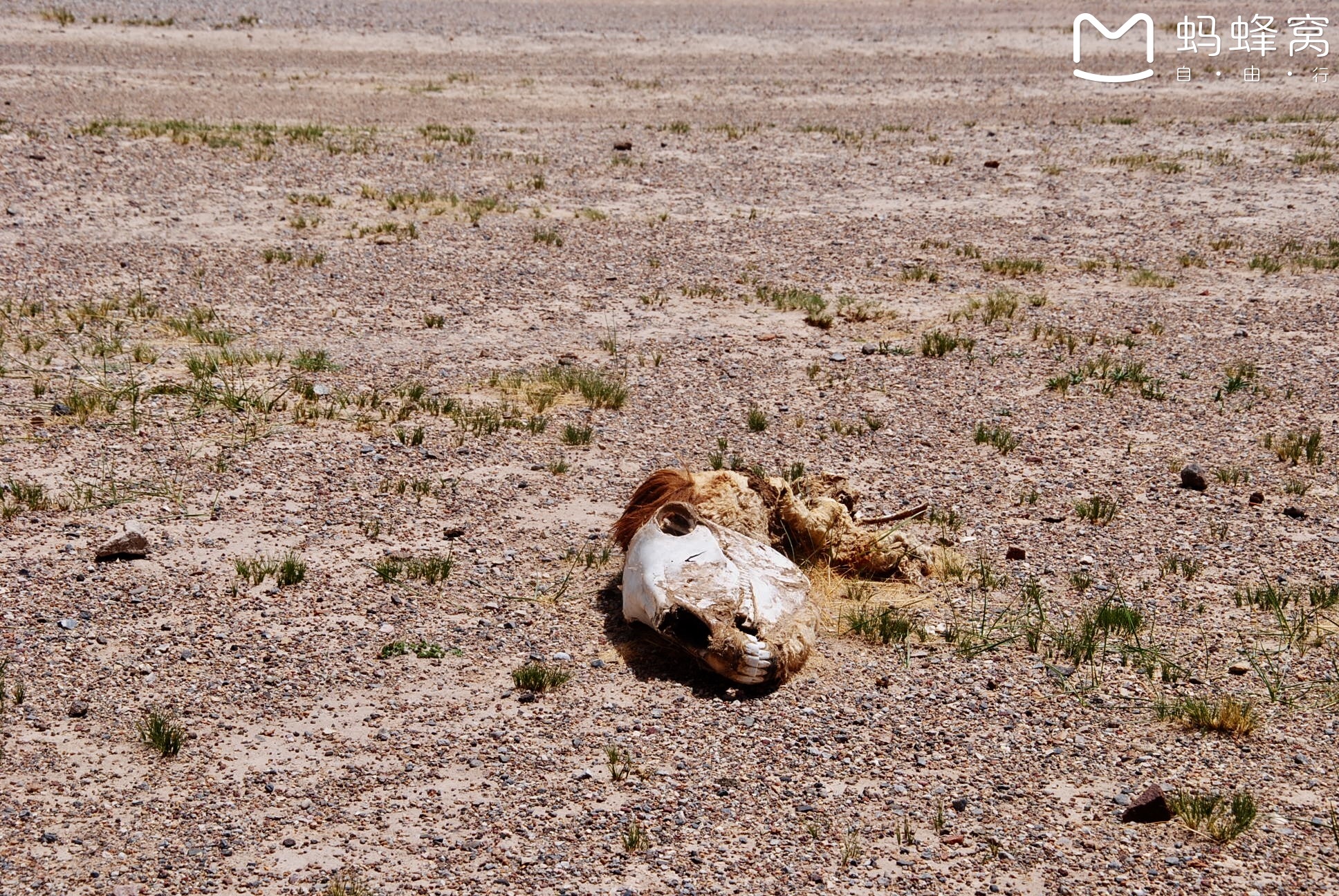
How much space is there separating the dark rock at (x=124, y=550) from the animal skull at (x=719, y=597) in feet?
9.98

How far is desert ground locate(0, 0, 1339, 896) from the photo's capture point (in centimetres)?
570

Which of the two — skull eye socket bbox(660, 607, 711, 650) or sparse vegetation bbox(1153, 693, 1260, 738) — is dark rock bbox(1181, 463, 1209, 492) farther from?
skull eye socket bbox(660, 607, 711, 650)

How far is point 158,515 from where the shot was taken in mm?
8336

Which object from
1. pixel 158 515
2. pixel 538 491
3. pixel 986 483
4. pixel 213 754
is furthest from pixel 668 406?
pixel 213 754

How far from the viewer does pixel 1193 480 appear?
359 inches

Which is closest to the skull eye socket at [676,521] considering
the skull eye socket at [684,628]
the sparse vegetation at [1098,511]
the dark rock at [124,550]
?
the skull eye socket at [684,628]

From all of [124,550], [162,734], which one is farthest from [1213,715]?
[124,550]

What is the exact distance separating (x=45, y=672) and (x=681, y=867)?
3568mm

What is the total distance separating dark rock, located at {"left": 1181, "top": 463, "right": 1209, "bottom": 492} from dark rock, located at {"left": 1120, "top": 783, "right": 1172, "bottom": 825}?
3.90 metres

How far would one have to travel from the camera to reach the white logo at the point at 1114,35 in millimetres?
26062

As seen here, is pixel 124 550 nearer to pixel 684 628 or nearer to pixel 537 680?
pixel 537 680

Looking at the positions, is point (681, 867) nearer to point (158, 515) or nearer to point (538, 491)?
point (538, 491)

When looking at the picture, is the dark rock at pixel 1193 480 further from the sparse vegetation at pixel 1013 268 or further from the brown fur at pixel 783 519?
the sparse vegetation at pixel 1013 268

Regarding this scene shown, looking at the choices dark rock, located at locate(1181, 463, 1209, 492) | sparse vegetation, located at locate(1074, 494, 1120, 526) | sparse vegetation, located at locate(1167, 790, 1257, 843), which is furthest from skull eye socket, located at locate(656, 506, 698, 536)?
dark rock, located at locate(1181, 463, 1209, 492)
